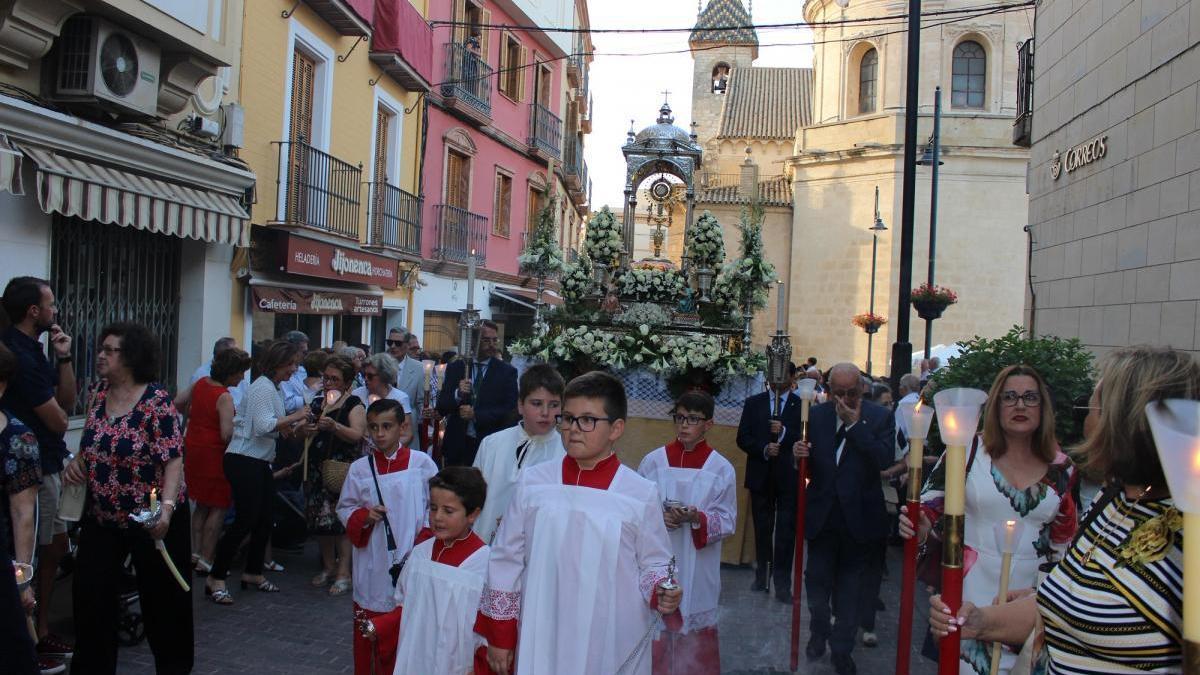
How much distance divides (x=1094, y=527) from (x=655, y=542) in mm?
1618

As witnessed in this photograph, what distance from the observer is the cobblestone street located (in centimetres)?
575

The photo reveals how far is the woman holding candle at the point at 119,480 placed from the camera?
4.66 m

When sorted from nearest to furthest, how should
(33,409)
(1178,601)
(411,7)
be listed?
(1178,601), (33,409), (411,7)

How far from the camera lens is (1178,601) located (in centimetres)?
200

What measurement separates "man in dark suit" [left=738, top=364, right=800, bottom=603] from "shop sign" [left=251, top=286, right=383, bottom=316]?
680 cm

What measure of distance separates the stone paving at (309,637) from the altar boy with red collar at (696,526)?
22.0 inches

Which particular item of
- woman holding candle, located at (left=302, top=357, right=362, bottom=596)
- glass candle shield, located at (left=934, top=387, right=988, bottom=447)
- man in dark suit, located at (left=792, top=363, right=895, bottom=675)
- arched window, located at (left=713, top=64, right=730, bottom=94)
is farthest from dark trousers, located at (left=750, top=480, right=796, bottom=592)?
arched window, located at (left=713, top=64, right=730, bottom=94)

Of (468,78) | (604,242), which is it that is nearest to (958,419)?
(604,242)

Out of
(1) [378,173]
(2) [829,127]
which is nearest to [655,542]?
(1) [378,173]

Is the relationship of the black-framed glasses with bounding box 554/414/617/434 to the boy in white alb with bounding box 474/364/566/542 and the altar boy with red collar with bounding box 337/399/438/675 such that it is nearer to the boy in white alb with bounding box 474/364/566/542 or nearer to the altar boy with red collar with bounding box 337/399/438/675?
the boy in white alb with bounding box 474/364/566/542

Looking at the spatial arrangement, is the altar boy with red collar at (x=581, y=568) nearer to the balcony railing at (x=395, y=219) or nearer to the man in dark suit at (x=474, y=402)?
the man in dark suit at (x=474, y=402)

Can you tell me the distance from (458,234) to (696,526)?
15213 millimetres

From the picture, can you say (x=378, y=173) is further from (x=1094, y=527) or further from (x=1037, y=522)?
(x=1094, y=527)

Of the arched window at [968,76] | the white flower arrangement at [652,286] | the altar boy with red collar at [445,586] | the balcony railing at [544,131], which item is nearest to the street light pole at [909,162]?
the white flower arrangement at [652,286]
